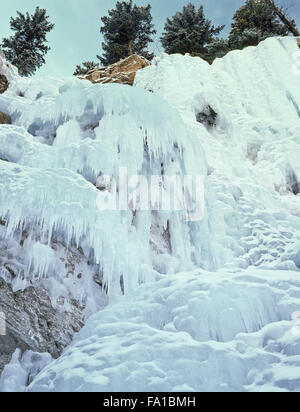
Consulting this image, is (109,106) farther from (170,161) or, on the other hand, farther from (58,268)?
(58,268)

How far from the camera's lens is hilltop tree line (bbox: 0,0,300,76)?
45.4ft

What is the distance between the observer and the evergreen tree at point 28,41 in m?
13.3

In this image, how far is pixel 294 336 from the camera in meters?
3.34

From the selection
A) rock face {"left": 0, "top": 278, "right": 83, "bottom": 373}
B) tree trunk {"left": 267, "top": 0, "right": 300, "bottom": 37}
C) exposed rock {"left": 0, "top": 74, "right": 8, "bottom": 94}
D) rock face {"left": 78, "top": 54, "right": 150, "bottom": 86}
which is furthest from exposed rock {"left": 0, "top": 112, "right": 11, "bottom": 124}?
tree trunk {"left": 267, "top": 0, "right": 300, "bottom": 37}

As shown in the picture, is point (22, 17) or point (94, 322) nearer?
point (94, 322)

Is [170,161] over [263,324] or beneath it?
over

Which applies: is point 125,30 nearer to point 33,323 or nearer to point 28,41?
point 28,41

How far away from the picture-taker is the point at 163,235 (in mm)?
5750

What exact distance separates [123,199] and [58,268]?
1.69m

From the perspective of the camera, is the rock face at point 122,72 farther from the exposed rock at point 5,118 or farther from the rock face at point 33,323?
the rock face at point 33,323

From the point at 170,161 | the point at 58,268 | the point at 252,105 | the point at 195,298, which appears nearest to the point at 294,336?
the point at 195,298

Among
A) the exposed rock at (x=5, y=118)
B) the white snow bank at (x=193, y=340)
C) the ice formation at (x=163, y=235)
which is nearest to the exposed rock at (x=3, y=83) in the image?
the ice formation at (x=163, y=235)

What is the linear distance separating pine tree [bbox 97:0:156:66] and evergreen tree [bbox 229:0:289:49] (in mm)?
4203

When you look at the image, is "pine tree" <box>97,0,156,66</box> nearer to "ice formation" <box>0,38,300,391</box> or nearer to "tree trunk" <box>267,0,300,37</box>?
"tree trunk" <box>267,0,300,37</box>
